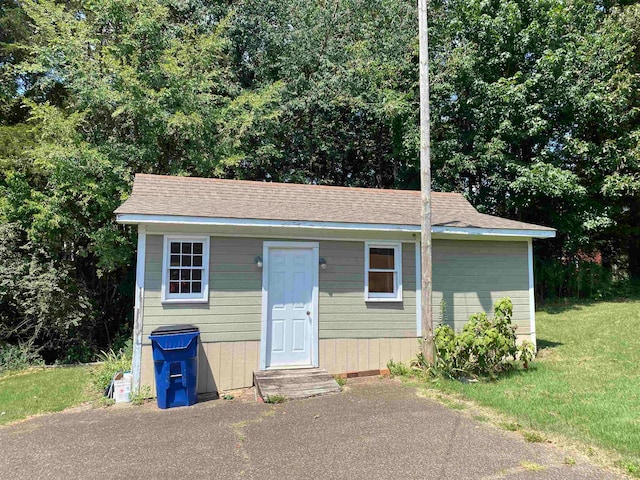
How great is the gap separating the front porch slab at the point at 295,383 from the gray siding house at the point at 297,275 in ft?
0.77

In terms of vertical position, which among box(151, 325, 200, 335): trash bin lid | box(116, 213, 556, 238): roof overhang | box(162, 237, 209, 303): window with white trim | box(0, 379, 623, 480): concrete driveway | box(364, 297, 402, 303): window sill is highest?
box(116, 213, 556, 238): roof overhang

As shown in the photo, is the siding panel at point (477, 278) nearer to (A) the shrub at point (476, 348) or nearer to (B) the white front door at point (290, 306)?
(A) the shrub at point (476, 348)

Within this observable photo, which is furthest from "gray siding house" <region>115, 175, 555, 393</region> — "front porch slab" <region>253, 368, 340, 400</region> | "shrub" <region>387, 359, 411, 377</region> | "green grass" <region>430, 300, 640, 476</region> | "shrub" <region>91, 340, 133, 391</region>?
"green grass" <region>430, 300, 640, 476</region>

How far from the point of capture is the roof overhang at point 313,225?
253 inches

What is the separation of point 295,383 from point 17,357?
7206 millimetres

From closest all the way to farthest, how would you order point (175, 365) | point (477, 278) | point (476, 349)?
point (175, 365) → point (476, 349) → point (477, 278)

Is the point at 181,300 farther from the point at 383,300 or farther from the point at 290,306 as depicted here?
the point at 383,300

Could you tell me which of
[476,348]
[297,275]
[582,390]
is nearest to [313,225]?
[297,275]

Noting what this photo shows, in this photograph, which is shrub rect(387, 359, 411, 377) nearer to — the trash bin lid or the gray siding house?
the gray siding house

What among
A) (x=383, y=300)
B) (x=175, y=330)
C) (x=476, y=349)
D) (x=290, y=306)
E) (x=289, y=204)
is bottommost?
(x=476, y=349)

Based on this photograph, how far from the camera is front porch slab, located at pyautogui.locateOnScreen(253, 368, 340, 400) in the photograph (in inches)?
250

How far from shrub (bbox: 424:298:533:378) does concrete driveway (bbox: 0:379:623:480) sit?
4.31 feet

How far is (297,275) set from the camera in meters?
7.50

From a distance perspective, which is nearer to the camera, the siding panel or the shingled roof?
the shingled roof
